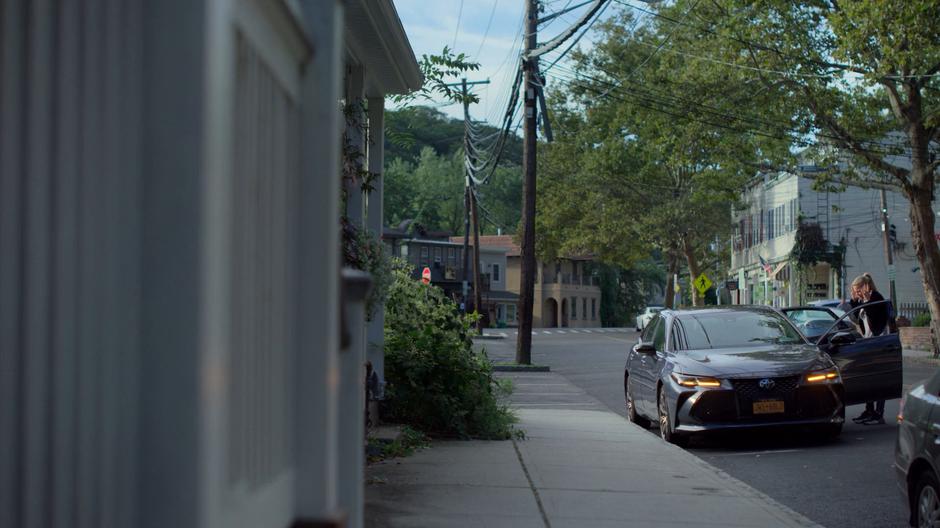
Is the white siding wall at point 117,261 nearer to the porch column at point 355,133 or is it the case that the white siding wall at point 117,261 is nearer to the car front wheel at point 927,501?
the car front wheel at point 927,501

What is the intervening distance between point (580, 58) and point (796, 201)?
1180cm

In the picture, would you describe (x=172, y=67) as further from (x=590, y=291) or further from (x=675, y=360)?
(x=590, y=291)

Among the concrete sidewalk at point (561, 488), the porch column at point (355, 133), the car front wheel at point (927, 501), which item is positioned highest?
the porch column at point (355, 133)

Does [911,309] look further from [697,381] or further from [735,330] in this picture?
[697,381]

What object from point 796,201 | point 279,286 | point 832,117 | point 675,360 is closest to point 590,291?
point 796,201

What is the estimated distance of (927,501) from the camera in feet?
21.5

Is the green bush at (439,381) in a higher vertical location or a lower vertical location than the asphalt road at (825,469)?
higher

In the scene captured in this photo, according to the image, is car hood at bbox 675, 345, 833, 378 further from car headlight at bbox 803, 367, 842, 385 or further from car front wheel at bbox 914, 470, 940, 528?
car front wheel at bbox 914, 470, 940, 528

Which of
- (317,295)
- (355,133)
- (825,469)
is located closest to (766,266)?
(825,469)

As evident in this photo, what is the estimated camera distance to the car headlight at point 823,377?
478 inches

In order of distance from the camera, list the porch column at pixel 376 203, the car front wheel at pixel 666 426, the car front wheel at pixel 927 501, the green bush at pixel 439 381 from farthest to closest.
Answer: the car front wheel at pixel 666 426 → the green bush at pixel 439 381 → the porch column at pixel 376 203 → the car front wheel at pixel 927 501

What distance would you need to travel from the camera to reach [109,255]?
1958mm

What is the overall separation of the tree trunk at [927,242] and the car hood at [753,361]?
18295mm

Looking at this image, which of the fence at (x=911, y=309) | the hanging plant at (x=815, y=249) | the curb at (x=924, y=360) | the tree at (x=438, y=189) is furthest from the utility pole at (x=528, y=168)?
the tree at (x=438, y=189)
